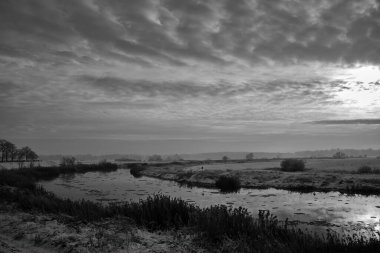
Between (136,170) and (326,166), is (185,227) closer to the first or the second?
(326,166)

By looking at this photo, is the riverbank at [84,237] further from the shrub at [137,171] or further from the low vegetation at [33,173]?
the shrub at [137,171]

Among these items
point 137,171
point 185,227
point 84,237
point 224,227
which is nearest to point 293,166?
point 137,171

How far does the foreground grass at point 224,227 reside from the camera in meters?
8.00

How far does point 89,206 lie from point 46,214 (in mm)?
1772

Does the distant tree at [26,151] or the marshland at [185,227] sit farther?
the distant tree at [26,151]

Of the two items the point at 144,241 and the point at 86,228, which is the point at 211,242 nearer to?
the point at 144,241

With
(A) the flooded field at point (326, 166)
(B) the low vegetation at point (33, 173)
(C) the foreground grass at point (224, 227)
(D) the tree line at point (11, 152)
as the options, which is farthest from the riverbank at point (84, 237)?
(D) the tree line at point (11, 152)

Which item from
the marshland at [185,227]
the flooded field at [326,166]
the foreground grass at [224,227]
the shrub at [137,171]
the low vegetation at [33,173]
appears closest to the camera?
the foreground grass at [224,227]

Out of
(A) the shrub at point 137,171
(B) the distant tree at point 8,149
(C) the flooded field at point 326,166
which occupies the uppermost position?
(B) the distant tree at point 8,149

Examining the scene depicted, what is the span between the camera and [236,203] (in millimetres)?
20312

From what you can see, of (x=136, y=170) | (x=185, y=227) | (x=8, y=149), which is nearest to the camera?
(x=185, y=227)

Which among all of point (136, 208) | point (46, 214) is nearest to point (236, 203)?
point (136, 208)

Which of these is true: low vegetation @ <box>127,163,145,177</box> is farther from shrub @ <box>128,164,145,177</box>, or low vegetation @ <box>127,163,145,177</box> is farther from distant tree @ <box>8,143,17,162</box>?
distant tree @ <box>8,143,17,162</box>

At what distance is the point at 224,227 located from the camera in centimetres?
983
